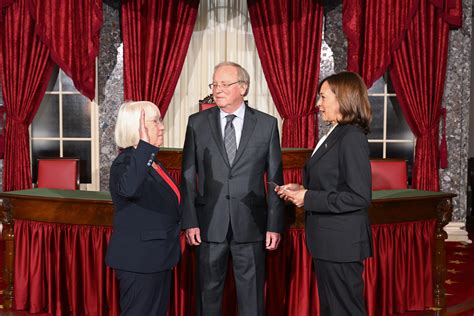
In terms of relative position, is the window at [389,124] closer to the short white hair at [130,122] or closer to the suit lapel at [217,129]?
the suit lapel at [217,129]

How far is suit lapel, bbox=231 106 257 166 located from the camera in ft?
8.70

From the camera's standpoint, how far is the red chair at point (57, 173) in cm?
509

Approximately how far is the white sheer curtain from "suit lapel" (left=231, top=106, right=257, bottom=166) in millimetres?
4077

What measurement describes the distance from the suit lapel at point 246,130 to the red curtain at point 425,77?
4254 millimetres

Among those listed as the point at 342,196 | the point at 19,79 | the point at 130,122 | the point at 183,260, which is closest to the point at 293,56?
the point at 19,79

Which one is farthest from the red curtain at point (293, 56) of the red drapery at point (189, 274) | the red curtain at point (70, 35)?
the red drapery at point (189, 274)

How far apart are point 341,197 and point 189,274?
4.47ft

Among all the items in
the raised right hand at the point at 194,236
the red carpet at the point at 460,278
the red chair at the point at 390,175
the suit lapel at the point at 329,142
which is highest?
the suit lapel at the point at 329,142

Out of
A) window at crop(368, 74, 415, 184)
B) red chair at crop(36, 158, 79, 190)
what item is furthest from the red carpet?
red chair at crop(36, 158, 79, 190)

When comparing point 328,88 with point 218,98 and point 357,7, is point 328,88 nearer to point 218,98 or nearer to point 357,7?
point 218,98

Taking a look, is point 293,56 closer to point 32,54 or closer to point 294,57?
point 294,57

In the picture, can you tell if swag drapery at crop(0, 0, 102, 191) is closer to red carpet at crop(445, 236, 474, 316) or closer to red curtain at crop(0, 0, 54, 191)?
red curtain at crop(0, 0, 54, 191)

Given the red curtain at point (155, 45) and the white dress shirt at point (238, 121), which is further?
the red curtain at point (155, 45)

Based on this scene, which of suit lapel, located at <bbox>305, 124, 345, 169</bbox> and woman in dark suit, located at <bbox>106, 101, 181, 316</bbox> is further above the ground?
suit lapel, located at <bbox>305, 124, 345, 169</bbox>
